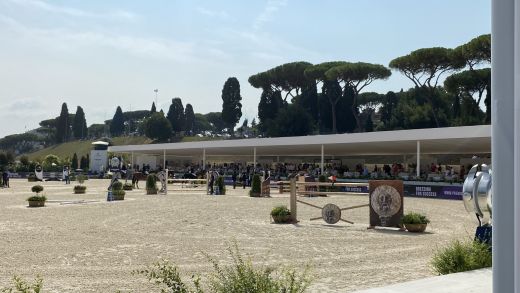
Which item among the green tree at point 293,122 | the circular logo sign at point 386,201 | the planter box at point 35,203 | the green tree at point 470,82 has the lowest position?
the planter box at point 35,203

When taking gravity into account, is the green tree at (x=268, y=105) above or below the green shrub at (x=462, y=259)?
above

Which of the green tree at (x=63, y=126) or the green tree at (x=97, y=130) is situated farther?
the green tree at (x=97, y=130)

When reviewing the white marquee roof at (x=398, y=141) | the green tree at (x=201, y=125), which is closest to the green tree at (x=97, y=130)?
the green tree at (x=201, y=125)

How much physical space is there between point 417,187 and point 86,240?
2149cm

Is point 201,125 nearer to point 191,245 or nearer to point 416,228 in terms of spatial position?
point 416,228

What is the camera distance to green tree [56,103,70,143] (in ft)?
383

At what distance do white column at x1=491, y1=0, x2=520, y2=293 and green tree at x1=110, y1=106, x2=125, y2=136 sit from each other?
158 m

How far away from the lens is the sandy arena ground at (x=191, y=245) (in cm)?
718

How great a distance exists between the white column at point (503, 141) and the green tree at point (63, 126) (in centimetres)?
12030

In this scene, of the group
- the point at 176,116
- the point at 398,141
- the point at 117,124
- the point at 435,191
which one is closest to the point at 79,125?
the point at 117,124

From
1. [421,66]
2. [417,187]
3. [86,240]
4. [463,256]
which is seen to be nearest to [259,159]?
[421,66]

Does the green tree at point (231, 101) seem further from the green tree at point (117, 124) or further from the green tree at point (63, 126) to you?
the green tree at point (117, 124)

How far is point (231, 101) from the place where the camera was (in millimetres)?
82375

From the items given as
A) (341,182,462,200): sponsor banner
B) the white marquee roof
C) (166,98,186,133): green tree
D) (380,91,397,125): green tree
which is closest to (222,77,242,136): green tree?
(380,91,397,125): green tree
